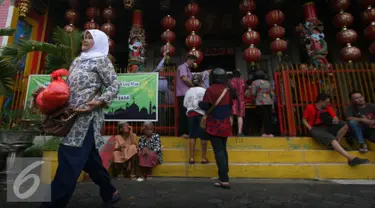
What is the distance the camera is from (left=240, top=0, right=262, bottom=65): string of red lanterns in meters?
6.12

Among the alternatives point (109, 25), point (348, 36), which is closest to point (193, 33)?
point (109, 25)

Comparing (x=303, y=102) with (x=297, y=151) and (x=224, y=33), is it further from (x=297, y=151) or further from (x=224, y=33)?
(x=224, y=33)

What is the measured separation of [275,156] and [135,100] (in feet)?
10.3

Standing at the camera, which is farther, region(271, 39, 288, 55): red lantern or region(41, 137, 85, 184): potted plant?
region(271, 39, 288, 55): red lantern

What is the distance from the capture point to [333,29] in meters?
8.27

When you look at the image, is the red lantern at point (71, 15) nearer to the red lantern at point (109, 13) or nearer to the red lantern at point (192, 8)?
the red lantern at point (109, 13)

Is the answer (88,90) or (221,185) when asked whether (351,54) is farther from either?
(88,90)

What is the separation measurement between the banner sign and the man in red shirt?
10.6 ft

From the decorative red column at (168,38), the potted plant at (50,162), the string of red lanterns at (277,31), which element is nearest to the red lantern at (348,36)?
the string of red lanterns at (277,31)

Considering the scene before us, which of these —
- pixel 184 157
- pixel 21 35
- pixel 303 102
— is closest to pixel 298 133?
pixel 303 102

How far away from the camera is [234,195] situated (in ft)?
8.63

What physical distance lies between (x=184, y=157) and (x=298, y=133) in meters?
2.76

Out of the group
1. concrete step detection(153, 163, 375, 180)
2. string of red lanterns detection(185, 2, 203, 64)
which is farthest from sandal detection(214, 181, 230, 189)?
string of red lanterns detection(185, 2, 203, 64)

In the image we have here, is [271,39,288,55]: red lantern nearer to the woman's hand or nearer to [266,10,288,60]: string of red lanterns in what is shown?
[266,10,288,60]: string of red lanterns
